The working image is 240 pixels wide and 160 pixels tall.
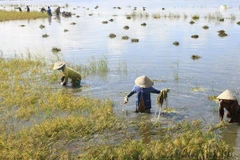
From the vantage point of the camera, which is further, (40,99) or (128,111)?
(40,99)

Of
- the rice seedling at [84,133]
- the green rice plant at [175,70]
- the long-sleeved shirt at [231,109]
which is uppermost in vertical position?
the green rice plant at [175,70]

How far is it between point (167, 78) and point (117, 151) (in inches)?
239

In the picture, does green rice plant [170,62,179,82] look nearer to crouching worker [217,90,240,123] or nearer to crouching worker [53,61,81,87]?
crouching worker [53,61,81,87]

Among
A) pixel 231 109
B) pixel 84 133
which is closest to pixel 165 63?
pixel 231 109

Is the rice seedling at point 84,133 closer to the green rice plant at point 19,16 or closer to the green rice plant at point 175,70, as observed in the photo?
the green rice plant at point 175,70

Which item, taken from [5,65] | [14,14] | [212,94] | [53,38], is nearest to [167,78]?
[212,94]

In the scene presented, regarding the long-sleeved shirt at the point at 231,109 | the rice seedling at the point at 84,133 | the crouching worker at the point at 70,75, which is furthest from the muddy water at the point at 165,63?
the rice seedling at the point at 84,133

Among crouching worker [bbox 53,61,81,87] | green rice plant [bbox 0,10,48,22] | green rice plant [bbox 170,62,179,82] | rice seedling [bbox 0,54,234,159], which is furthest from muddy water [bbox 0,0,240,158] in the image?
green rice plant [bbox 0,10,48,22]

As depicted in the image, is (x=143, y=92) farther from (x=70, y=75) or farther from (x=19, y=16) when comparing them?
(x=19, y=16)

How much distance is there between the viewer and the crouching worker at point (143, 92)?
23.9 ft

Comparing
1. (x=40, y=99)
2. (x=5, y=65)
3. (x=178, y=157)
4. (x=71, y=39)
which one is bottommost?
(x=178, y=157)

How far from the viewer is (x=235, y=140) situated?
620 cm

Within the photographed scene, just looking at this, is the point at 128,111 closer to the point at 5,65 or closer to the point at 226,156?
the point at 226,156

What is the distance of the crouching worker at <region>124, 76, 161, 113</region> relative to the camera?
727 centimetres
